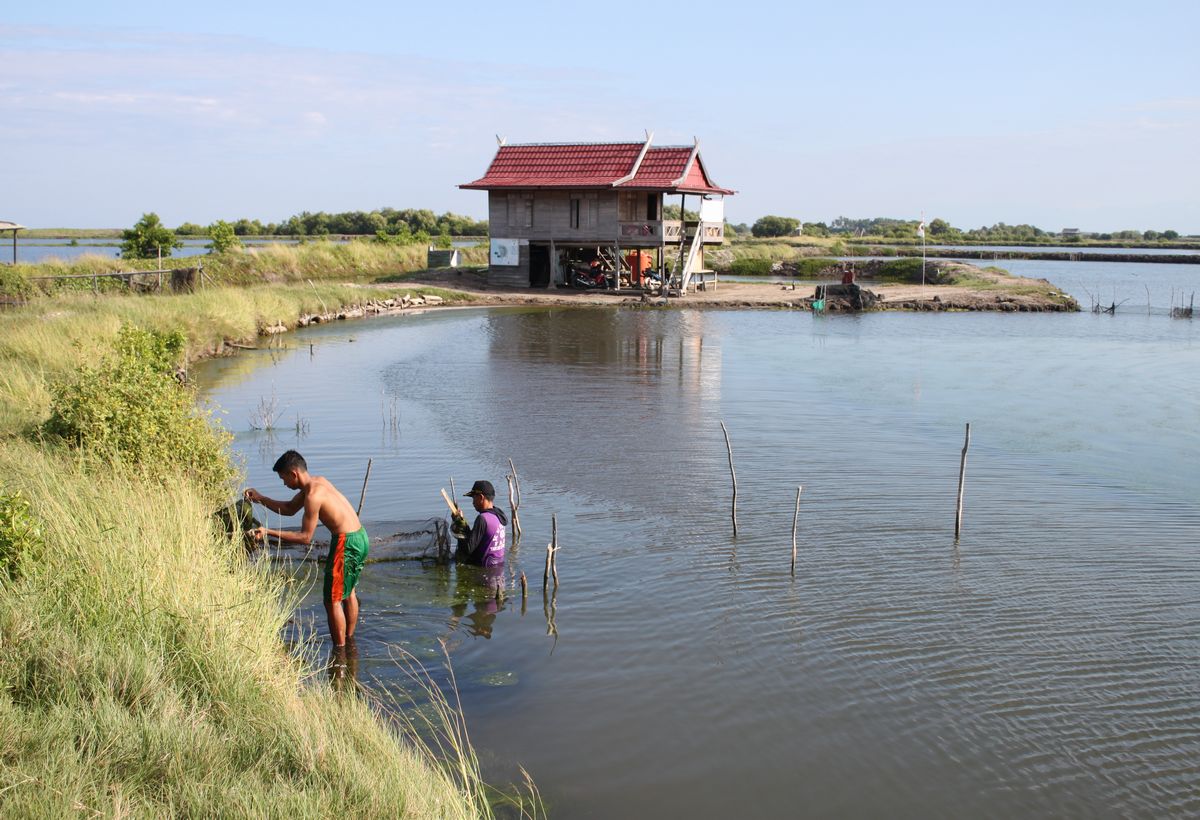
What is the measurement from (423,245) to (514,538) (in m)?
42.1

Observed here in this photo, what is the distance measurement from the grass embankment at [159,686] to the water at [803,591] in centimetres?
125

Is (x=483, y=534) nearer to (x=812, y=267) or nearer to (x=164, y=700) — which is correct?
(x=164, y=700)

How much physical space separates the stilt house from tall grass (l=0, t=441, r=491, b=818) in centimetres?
3212

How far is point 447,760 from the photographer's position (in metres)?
6.61

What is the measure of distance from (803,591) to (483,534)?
298cm

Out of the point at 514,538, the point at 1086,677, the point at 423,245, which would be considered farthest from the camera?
the point at 423,245

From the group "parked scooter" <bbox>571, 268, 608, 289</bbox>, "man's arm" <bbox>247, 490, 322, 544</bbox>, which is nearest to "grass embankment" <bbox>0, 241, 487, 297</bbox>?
"parked scooter" <bbox>571, 268, 608, 289</bbox>

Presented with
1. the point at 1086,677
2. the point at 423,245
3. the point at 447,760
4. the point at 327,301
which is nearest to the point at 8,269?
the point at 327,301

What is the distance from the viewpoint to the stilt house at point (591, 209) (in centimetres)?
3891

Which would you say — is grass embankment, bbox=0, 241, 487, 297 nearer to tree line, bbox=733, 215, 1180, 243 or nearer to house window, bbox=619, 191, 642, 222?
house window, bbox=619, 191, 642, 222

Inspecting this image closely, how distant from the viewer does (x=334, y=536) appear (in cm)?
826

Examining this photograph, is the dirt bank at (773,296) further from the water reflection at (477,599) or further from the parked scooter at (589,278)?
the water reflection at (477,599)

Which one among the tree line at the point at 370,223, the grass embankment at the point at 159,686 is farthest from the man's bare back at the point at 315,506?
the tree line at the point at 370,223

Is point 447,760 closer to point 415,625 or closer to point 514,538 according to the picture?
point 415,625
